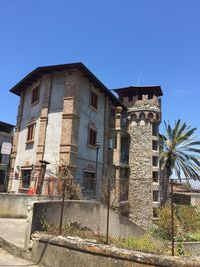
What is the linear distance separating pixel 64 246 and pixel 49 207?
290 cm

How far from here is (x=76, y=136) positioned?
21.5 m

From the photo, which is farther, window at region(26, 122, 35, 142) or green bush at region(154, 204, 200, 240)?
window at region(26, 122, 35, 142)

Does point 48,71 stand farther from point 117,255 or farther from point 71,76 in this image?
point 117,255

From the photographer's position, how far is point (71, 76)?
2212cm

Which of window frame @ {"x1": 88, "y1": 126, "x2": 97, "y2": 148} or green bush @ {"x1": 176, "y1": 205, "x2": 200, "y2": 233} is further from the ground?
window frame @ {"x1": 88, "y1": 126, "x2": 97, "y2": 148}

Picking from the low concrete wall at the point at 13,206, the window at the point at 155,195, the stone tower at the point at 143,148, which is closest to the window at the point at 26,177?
the low concrete wall at the point at 13,206

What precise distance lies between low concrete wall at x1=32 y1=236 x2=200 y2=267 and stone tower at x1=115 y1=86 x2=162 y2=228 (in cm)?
2174

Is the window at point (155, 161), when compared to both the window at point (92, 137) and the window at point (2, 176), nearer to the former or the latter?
the window at point (92, 137)

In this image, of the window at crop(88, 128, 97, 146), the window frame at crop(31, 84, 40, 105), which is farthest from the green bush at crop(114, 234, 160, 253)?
the window frame at crop(31, 84, 40, 105)

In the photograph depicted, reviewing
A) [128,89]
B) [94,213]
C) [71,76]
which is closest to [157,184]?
[128,89]

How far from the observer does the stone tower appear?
30422 millimetres

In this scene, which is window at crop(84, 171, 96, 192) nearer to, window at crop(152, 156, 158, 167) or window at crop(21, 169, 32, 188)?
window at crop(21, 169, 32, 188)

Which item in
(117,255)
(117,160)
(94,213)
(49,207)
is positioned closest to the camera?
(117,255)

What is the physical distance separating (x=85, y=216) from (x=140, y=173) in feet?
59.9
